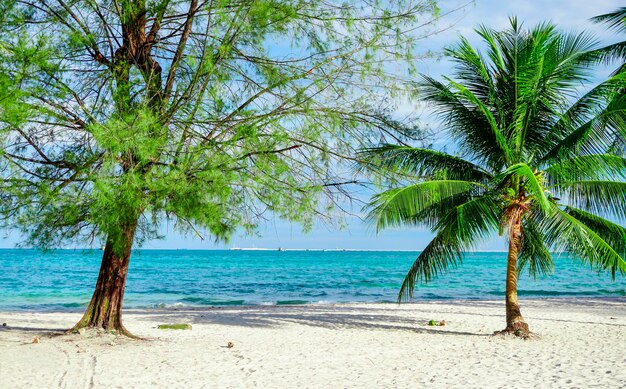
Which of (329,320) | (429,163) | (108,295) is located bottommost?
(329,320)

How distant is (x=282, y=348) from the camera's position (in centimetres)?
988

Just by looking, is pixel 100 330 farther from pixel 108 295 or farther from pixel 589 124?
pixel 589 124

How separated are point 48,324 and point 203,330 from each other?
369 centimetres

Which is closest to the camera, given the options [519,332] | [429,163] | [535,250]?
[519,332]

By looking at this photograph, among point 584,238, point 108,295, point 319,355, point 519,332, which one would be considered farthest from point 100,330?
point 584,238

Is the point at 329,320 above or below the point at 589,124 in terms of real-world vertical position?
below

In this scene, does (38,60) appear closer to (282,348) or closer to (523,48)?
(282,348)

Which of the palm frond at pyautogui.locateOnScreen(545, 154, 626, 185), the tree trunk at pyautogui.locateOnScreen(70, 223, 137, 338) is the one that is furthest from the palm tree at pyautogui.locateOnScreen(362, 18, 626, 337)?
the tree trunk at pyautogui.locateOnScreen(70, 223, 137, 338)

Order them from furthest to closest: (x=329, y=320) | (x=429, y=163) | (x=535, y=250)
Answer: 1. (x=329, y=320)
2. (x=535, y=250)
3. (x=429, y=163)

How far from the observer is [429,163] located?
37.2 ft

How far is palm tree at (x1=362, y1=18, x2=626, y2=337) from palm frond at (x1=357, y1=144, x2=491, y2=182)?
0.02 metres

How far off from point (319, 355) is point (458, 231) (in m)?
3.17

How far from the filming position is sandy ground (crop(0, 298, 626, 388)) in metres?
7.19

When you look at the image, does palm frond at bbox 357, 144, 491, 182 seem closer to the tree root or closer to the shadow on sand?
the tree root
